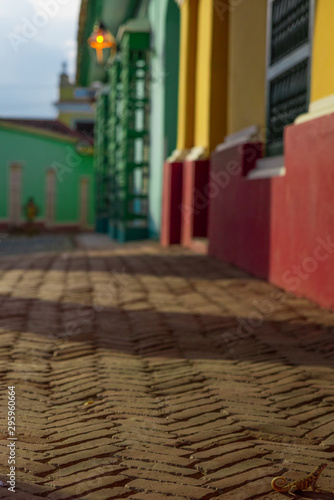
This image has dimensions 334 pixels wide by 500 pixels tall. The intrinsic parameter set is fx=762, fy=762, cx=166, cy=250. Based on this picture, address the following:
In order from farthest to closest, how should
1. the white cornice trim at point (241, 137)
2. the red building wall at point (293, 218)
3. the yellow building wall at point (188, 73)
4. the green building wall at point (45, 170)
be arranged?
the green building wall at point (45, 170), the yellow building wall at point (188, 73), the white cornice trim at point (241, 137), the red building wall at point (293, 218)

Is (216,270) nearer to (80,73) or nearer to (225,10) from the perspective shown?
(225,10)

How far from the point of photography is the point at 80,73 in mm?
29125

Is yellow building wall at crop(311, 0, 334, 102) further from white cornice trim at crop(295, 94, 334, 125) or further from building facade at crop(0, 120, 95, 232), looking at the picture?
building facade at crop(0, 120, 95, 232)

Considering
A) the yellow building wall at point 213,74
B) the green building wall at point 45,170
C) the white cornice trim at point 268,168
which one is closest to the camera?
the white cornice trim at point 268,168

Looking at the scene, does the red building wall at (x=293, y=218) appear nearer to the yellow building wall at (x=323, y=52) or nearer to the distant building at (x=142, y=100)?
the yellow building wall at (x=323, y=52)

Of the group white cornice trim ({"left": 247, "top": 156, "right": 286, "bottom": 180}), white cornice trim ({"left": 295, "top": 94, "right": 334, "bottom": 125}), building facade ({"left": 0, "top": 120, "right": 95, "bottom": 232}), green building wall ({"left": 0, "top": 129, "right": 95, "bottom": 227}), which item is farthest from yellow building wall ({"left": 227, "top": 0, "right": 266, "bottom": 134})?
green building wall ({"left": 0, "top": 129, "right": 95, "bottom": 227})

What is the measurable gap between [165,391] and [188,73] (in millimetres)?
8860

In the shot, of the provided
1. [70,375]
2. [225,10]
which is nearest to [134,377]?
[70,375]

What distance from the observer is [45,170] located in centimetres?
2859

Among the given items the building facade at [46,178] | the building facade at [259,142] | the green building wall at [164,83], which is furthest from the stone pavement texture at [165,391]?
the building facade at [46,178]

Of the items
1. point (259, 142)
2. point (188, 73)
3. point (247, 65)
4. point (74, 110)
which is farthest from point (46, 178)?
point (259, 142)

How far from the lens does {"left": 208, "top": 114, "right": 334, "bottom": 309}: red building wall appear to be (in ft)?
18.0

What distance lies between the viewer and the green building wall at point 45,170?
27047 mm

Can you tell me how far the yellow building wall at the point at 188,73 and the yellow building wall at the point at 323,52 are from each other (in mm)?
5634
